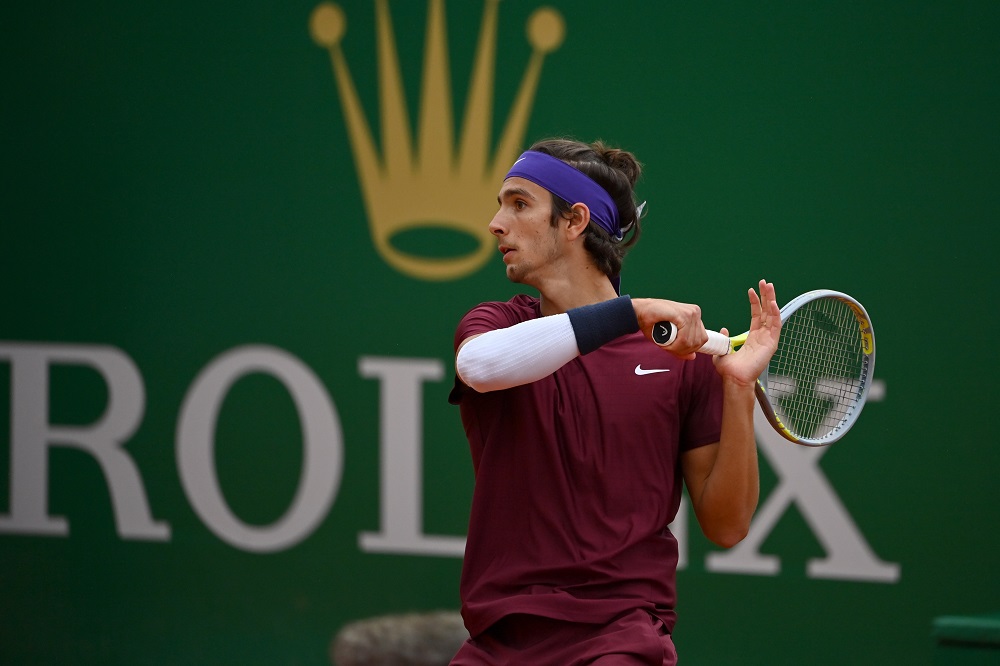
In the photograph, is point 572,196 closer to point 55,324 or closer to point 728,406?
point 728,406

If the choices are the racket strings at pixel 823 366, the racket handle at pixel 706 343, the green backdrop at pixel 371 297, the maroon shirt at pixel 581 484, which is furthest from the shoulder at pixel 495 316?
the green backdrop at pixel 371 297

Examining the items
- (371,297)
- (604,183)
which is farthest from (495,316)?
(371,297)

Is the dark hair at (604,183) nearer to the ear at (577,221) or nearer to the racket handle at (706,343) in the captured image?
the ear at (577,221)

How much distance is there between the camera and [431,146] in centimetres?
497

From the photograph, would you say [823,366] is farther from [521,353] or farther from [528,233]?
[521,353]

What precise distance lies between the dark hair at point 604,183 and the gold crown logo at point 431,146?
1.78 metres

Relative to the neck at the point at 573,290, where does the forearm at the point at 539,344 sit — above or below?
below

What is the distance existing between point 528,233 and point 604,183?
247 mm

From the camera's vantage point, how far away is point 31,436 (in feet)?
17.6

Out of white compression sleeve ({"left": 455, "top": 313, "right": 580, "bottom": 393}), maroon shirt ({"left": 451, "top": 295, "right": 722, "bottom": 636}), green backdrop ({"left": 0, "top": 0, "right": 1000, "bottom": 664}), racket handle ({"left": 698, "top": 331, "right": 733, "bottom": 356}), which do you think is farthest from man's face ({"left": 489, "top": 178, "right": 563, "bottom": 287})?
green backdrop ({"left": 0, "top": 0, "right": 1000, "bottom": 664})

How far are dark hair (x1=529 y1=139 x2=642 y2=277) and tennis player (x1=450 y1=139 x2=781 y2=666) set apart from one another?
2 centimetres

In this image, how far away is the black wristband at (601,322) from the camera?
2.62m

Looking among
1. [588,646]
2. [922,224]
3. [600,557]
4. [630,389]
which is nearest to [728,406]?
[630,389]

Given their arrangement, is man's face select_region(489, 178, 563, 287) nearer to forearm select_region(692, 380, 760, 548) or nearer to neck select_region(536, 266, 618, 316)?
neck select_region(536, 266, 618, 316)
